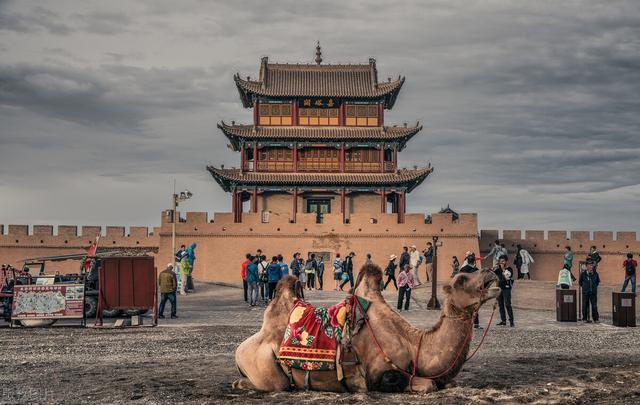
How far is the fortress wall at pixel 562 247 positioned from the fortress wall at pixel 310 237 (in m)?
2.52

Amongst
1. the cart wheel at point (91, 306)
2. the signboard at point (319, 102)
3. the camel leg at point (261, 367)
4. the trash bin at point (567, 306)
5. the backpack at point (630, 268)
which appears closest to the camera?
the camel leg at point (261, 367)

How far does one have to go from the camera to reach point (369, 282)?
22.6 feet

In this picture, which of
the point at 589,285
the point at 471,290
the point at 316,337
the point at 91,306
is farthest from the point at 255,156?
the point at 471,290

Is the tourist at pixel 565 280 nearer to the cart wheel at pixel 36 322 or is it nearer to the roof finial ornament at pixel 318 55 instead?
the cart wheel at pixel 36 322

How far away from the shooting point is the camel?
6.33 m

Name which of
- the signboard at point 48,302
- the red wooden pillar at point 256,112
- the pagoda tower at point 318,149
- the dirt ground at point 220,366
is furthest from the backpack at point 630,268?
the red wooden pillar at point 256,112

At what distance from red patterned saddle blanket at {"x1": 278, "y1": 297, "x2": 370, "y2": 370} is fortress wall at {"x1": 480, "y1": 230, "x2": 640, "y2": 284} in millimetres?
30879

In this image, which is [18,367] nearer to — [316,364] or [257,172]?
[316,364]

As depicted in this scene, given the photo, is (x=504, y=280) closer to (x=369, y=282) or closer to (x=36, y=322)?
(x=369, y=282)

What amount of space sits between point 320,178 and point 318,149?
2072 mm

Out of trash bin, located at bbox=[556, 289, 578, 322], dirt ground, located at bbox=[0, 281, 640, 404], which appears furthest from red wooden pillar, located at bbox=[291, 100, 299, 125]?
trash bin, located at bbox=[556, 289, 578, 322]

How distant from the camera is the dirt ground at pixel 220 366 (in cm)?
685

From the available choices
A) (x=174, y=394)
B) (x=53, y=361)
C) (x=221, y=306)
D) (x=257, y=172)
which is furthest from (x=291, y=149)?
(x=174, y=394)

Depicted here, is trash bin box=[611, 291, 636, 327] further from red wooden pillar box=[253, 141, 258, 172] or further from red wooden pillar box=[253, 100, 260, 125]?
red wooden pillar box=[253, 100, 260, 125]
